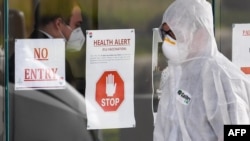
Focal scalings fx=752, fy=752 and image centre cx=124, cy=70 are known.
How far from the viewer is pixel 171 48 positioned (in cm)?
484

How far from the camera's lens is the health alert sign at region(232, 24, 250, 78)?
19.4ft

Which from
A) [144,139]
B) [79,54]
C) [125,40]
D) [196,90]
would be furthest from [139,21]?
[196,90]

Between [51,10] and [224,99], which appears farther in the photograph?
[51,10]

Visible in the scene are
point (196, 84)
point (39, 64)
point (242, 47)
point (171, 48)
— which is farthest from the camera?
point (242, 47)

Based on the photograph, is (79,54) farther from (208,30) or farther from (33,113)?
(208,30)

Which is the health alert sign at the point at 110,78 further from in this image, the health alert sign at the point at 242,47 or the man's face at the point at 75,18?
the health alert sign at the point at 242,47

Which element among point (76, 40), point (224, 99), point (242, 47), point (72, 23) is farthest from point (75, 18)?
point (224, 99)

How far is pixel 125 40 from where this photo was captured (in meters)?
5.72

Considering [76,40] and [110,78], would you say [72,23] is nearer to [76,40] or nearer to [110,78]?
[76,40]

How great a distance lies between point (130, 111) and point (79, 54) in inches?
23.1

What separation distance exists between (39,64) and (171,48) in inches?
45.8

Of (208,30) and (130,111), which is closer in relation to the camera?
(208,30)

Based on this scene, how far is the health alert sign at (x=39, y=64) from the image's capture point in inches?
217

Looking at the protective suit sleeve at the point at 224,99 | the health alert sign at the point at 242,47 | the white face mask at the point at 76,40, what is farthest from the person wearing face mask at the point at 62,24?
the protective suit sleeve at the point at 224,99
